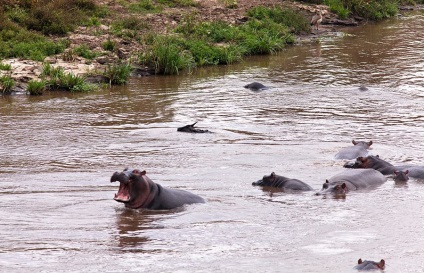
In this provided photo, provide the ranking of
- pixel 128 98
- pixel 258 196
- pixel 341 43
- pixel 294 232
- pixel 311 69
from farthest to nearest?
pixel 341 43, pixel 311 69, pixel 128 98, pixel 258 196, pixel 294 232

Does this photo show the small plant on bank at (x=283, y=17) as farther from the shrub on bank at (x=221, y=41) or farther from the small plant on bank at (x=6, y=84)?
the small plant on bank at (x=6, y=84)

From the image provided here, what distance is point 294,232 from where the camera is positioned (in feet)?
30.1

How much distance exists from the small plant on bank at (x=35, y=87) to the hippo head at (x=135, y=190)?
835 cm

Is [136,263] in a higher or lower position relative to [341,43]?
lower

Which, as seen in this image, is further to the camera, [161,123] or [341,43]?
[341,43]

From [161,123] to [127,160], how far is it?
9.66 ft

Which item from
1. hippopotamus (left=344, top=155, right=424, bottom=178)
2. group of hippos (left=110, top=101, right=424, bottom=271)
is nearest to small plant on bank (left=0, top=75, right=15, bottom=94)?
group of hippos (left=110, top=101, right=424, bottom=271)

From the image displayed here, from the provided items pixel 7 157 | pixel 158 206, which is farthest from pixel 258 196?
pixel 7 157

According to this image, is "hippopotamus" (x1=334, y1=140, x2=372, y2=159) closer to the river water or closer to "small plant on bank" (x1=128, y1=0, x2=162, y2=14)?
the river water

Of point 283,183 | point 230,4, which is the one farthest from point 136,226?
point 230,4

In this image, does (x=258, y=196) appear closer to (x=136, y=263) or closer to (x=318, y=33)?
(x=136, y=263)

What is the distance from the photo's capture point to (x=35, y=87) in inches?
693

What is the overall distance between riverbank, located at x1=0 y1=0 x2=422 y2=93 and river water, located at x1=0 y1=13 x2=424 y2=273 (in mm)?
924

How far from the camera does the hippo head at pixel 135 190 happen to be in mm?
9609
